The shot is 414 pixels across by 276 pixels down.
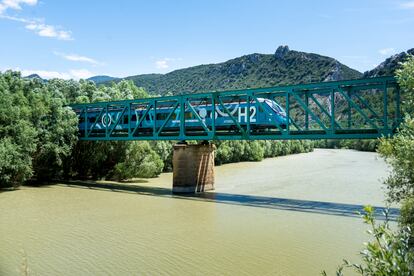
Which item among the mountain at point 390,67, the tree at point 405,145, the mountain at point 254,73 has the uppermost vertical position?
the mountain at point 254,73

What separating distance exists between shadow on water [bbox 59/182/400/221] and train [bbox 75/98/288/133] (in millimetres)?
5008

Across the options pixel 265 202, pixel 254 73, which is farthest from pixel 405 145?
pixel 254 73

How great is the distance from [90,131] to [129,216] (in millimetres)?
17274

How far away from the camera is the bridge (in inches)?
998

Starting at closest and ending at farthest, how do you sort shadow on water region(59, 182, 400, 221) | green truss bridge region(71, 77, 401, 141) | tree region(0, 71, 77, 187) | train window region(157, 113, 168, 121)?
shadow on water region(59, 182, 400, 221) → green truss bridge region(71, 77, 401, 141) → tree region(0, 71, 77, 187) → train window region(157, 113, 168, 121)

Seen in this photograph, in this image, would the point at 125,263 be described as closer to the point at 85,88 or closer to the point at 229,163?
the point at 85,88

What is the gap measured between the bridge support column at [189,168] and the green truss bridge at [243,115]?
3.71 feet

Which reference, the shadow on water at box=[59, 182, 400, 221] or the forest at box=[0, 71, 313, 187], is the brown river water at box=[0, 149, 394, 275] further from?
the forest at box=[0, 71, 313, 187]

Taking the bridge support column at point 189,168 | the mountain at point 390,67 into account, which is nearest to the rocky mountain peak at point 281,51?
the mountain at point 390,67

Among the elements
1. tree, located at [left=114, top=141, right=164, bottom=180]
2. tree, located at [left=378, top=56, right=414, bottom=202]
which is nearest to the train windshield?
tree, located at [left=114, top=141, right=164, bottom=180]

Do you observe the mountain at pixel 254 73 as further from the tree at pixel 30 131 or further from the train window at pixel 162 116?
the train window at pixel 162 116

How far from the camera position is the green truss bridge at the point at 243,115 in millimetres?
24578

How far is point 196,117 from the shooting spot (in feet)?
106

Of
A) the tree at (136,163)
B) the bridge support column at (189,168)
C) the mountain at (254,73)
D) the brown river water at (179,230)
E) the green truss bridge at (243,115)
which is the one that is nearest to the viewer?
the brown river water at (179,230)
